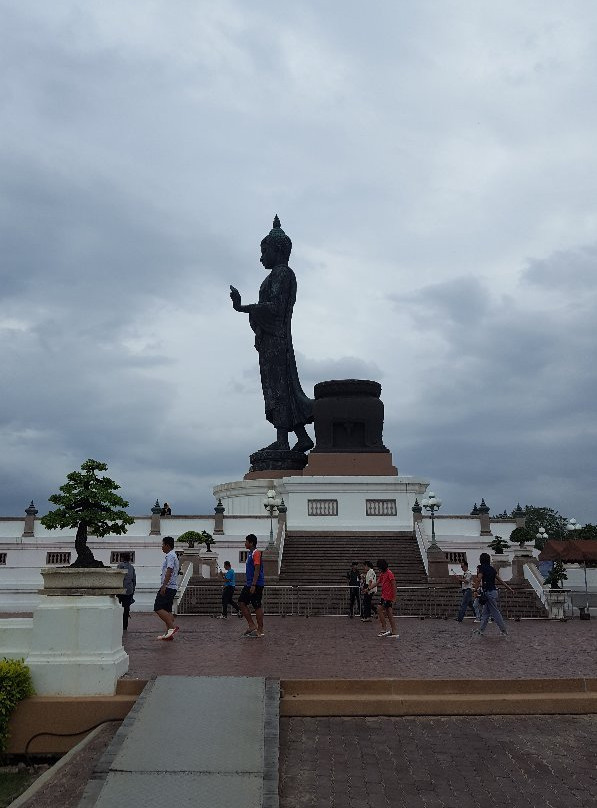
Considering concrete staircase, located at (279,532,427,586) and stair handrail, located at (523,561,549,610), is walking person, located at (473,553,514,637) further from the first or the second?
concrete staircase, located at (279,532,427,586)

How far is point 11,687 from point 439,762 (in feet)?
13.1

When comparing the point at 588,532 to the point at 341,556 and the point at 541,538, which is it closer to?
the point at 541,538

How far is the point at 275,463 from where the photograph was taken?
37.2 meters

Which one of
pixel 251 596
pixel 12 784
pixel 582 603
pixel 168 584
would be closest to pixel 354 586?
pixel 251 596

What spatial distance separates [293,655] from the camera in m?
10.3

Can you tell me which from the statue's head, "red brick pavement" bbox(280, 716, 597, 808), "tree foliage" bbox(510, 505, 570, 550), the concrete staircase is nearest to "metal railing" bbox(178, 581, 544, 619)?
the concrete staircase

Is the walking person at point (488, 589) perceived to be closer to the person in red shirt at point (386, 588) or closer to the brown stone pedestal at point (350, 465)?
the person in red shirt at point (386, 588)

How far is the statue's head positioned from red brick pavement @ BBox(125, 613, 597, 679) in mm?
27581

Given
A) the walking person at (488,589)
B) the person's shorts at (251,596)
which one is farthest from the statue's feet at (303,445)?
the person's shorts at (251,596)

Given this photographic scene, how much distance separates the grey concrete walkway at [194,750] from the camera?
485 centimetres

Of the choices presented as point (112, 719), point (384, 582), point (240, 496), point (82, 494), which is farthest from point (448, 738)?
point (240, 496)

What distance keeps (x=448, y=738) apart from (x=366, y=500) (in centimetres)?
2651

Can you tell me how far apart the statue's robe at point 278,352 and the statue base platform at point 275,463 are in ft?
7.34

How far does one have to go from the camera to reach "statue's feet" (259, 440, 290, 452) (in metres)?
38.3
